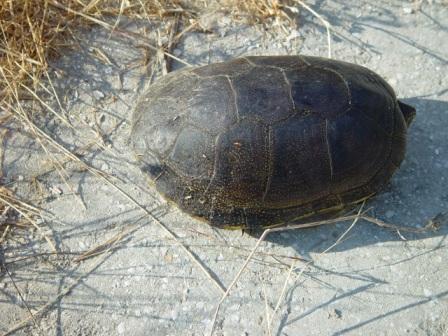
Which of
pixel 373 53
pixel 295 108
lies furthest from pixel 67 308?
pixel 373 53

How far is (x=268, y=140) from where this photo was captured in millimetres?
2467

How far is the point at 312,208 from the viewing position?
2670 mm

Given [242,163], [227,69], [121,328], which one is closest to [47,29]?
[227,69]

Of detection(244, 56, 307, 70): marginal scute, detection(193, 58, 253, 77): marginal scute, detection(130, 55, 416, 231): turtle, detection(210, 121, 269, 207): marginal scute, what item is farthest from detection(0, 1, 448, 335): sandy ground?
detection(244, 56, 307, 70): marginal scute

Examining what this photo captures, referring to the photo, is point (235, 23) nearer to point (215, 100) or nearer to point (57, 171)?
point (215, 100)

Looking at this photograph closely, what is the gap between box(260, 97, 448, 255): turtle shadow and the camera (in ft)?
9.47

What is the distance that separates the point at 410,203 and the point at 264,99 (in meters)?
1.23

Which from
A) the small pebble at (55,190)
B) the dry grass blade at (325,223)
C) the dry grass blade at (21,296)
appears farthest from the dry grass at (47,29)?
the dry grass blade at (325,223)

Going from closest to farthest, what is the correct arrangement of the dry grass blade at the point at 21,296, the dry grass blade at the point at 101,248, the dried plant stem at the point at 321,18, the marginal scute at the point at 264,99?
1. the marginal scute at the point at 264,99
2. the dry grass blade at the point at 21,296
3. the dry grass blade at the point at 101,248
4. the dried plant stem at the point at 321,18

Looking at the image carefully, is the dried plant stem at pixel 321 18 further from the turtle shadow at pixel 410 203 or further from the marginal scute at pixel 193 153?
the marginal scute at pixel 193 153

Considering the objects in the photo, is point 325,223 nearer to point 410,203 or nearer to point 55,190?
point 410,203

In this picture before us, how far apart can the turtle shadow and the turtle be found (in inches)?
8.8

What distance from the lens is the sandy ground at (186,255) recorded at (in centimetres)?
270

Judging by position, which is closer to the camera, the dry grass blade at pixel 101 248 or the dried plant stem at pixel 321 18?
the dry grass blade at pixel 101 248
